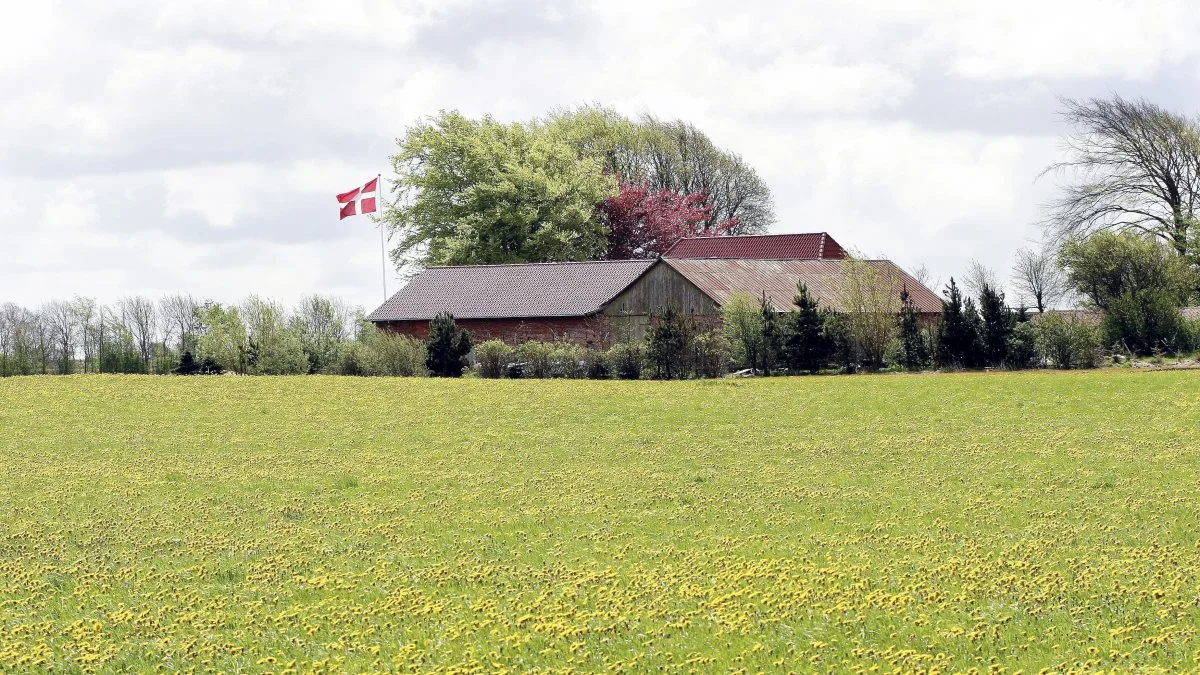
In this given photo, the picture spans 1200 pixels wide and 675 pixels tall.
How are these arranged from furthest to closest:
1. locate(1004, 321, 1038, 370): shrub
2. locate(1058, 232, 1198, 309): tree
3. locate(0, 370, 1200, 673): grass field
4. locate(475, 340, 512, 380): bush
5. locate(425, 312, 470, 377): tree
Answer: locate(1058, 232, 1198, 309): tree → locate(425, 312, 470, 377): tree → locate(475, 340, 512, 380): bush → locate(1004, 321, 1038, 370): shrub → locate(0, 370, 1200, 673): grass field

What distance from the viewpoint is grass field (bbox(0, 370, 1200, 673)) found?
9.28m

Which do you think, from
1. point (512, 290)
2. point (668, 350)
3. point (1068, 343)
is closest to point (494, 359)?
point (668, 350)

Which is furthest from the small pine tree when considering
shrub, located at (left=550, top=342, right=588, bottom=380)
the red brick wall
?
the red brick wall

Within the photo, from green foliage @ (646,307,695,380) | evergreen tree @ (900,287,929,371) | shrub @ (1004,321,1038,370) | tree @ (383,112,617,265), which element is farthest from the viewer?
tree @ (383,112,617,265)

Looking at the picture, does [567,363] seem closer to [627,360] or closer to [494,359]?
[627,360]

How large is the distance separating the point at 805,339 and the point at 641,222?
38.6 meters

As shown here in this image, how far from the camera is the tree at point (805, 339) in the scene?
41781 millimetres

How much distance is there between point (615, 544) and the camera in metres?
12.7

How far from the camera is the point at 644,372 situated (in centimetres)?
4097

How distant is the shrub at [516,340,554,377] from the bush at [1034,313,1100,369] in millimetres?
16495

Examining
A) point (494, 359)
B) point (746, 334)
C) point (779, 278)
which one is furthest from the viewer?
point (779, 278)

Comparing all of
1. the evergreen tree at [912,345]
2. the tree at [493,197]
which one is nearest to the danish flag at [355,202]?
the tree at [493,197]

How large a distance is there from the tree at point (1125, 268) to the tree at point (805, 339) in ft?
66.8

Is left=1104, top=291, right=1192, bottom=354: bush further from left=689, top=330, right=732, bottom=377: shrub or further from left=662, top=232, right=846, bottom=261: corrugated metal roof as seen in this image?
left=662, top=232, right=846, bottom=261: corrugated metal roof
